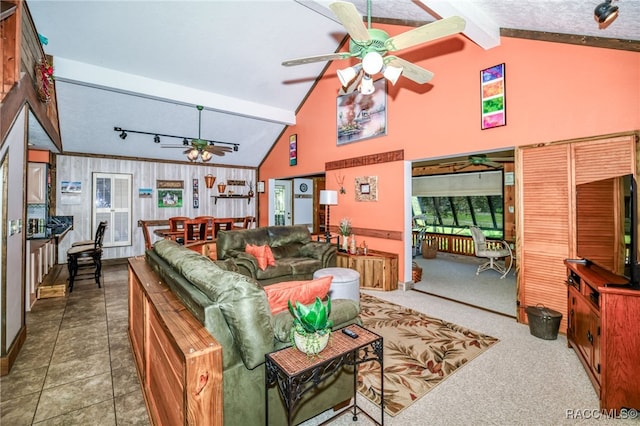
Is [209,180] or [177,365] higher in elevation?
[209,180]

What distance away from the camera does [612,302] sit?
2008 millimetres

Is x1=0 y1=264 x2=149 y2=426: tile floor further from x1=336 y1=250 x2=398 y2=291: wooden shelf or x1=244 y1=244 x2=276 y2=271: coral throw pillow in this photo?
x1=336 y1=250 x2=398 y2=291: wooden shelf

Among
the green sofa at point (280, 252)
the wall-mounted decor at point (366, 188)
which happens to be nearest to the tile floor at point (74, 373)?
the green sofa at point (280, 252)

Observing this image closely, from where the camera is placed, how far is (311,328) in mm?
1486

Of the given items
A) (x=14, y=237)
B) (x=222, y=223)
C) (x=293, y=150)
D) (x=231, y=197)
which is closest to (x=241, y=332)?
(x=14, y=237)

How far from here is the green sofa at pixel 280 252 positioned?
4414 millimetres

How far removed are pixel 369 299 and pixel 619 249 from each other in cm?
300

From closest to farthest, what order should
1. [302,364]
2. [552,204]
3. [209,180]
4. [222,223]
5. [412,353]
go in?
[302,364] < [412,353] < [552,204] < [222,223] < [209,180]

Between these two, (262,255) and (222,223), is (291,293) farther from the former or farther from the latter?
(222,223)

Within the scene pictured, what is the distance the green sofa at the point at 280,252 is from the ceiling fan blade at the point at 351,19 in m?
3.32

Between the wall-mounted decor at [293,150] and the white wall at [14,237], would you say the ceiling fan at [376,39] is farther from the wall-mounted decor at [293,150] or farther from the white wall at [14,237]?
the wall-mounted decor at [293,150]

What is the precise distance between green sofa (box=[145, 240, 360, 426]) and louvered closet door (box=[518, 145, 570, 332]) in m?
3.16

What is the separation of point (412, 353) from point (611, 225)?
2.05 meters

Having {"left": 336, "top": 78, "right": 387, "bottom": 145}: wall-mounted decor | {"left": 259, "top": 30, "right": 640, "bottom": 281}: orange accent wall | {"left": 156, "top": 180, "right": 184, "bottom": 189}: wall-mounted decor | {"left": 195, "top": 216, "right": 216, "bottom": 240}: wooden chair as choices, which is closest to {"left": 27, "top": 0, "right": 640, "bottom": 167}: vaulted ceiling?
{"left": 259, "top": 30, "right": 640, "bottom": 281}: orange accent wall
